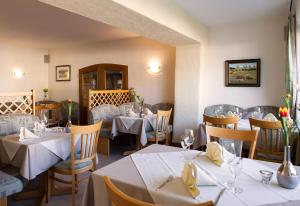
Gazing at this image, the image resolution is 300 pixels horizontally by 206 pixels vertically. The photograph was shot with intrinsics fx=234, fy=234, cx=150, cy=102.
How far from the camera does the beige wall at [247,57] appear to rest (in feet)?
14.3

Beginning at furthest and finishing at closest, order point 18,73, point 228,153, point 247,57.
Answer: point 18,73
point 247,57
point 228,153

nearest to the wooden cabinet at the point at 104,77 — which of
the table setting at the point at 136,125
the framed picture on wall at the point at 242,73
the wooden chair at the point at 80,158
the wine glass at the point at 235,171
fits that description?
the table setting at the point at 136,125

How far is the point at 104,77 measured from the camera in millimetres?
6551

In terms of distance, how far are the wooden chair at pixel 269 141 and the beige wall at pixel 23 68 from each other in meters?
6.84

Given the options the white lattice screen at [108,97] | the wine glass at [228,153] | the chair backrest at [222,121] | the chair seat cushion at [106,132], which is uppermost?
the white lattice screen at [108,97]

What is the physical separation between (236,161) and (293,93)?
8.93 feet

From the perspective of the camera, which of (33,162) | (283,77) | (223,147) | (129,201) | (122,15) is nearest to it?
(129,201)

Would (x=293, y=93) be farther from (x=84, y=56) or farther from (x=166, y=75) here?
(x=84, y=56)

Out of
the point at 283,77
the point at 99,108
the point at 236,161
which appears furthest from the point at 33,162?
the point at 283,77

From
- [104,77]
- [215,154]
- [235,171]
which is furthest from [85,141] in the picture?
[104,77]

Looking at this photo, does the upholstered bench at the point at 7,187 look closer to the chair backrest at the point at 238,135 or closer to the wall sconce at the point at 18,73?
the chair backrest at the point at 238,135

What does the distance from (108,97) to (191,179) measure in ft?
16.1

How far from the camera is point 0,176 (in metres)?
2.07

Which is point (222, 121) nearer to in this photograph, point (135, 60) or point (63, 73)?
point (135, 60)
